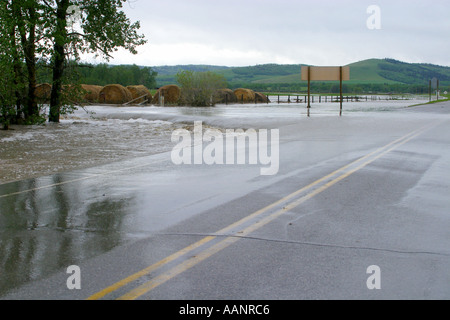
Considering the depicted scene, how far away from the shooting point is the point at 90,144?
1869 centimetres

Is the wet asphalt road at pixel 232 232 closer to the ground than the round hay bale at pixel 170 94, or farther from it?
closer to the ground

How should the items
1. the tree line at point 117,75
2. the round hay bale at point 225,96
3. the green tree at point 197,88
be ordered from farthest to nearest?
the tree line at point 117,75 → the round hay bale at point 225,96 → the green tree at point 197,88

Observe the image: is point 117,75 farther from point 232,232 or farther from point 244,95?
point 232,232

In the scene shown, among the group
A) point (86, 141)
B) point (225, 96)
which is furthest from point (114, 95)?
point (86, 141)

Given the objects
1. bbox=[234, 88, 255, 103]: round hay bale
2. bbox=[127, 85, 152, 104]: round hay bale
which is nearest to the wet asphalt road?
bbox=[127, 85, 152, 104]: round hay bale

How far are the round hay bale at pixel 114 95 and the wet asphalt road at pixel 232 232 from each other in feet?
118

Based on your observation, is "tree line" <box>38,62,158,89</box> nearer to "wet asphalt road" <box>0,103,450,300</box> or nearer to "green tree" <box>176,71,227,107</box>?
"green tree" <box>176,71,227,107</box>

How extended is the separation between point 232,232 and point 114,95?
4249 centimetres

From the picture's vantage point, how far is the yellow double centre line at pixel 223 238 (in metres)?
4.89

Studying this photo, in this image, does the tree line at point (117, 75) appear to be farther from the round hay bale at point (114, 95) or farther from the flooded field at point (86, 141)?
the flooded field at point (86, 141)

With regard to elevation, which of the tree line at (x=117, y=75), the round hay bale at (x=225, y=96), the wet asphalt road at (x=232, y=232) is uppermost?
the tree line at (x=117, y=75)

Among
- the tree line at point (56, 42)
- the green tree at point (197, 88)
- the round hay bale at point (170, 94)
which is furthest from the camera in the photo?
the round hay bale at point (170, 94)

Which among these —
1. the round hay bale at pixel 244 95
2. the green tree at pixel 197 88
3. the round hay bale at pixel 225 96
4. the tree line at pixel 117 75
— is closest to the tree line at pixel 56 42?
the green tree at pixel 197 88
